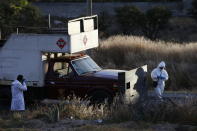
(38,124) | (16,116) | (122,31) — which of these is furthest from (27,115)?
(122,31)

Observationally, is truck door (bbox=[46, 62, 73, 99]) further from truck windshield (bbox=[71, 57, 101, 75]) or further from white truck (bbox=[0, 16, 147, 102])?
truck windshield (bbox=[71, 57, 101, 75])

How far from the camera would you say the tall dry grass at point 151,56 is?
958 inches

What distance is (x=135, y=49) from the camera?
29.0m

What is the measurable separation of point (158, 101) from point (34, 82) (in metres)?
5.81

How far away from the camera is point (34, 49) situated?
17.3m

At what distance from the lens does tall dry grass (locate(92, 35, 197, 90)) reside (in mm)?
24328

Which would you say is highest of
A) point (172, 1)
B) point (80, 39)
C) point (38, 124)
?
point (172, 1)

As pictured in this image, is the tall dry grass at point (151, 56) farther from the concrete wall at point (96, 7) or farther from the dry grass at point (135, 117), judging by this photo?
the concrete wall at point (96, 7)

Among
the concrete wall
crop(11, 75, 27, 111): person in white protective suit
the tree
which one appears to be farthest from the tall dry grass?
the concrete wall

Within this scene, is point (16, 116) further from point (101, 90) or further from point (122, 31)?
point (122, 31)

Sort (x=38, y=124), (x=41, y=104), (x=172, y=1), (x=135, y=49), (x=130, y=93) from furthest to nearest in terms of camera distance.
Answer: (x=172, y=1) < (x=135, y=49) < (x=41, y=104) < (x=130, y=93) < (x=38, y=124)

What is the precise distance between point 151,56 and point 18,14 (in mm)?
18815

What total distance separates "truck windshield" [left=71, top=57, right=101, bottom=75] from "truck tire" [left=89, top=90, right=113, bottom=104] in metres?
0.84

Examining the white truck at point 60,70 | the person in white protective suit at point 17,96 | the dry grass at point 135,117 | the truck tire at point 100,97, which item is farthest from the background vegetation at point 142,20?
the dry grass at point 135,117
